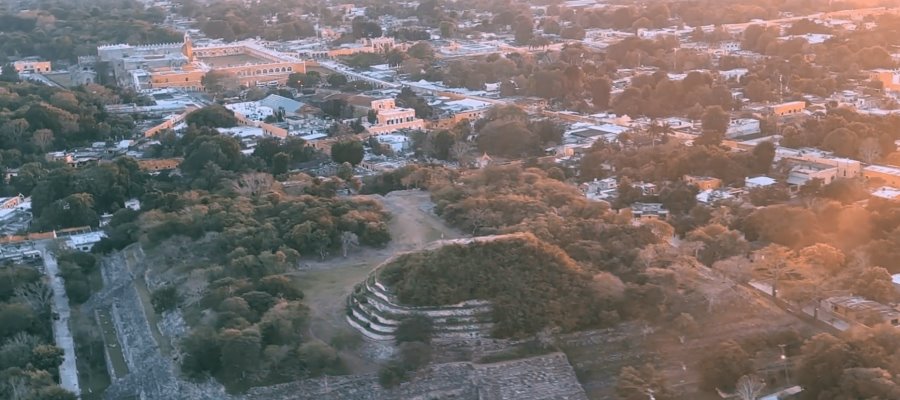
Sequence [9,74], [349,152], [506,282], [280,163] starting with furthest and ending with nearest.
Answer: [9,74], [349,152], [280,163], [506,282]

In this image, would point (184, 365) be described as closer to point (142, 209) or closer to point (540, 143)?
point (142, 209)

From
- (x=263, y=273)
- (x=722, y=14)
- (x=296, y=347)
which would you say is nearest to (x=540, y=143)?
(x=263, y=273)

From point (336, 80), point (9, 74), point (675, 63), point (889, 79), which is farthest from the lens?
point (9, 74)

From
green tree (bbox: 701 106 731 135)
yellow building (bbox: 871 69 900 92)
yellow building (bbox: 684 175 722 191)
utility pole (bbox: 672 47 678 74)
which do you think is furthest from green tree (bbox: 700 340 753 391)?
utility pole (bbox: 672 47 678 74)

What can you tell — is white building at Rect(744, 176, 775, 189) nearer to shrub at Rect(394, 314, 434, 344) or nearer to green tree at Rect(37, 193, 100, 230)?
shrub at Rect(394, 314, 434, 344)

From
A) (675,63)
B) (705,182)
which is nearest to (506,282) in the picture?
(705,182)

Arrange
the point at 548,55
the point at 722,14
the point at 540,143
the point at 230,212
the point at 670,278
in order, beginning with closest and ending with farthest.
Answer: the point at 670,278 → the point at 230,212 → the point at 540,143 → the point at 548,55 → the point at 722,14

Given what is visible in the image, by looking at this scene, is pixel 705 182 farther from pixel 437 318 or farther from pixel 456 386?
pixel 456 386
